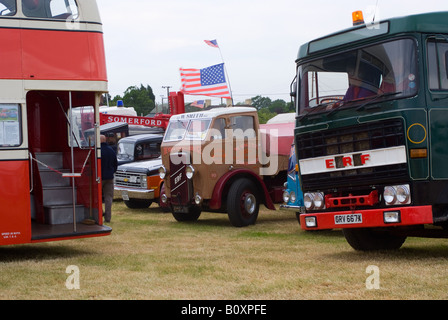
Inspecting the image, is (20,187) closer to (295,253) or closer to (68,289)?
(68,289)

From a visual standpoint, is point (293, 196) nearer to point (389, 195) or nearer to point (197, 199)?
point (197, 199)

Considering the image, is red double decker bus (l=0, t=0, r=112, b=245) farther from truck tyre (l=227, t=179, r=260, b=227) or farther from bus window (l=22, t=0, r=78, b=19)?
truck tyre (l=227, t=179, r=260, b=227)

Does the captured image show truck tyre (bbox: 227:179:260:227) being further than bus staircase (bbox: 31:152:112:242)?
Yes

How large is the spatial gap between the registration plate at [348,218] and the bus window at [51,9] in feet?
15.7

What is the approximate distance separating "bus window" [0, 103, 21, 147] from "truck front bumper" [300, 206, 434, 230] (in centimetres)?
410

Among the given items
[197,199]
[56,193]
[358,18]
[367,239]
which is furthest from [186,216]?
[358,18]

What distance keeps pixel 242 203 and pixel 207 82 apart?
8298 millimetres

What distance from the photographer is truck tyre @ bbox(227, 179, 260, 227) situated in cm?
1519

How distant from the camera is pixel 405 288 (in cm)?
754

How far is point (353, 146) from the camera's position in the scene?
9.28m

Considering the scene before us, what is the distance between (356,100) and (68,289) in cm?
412

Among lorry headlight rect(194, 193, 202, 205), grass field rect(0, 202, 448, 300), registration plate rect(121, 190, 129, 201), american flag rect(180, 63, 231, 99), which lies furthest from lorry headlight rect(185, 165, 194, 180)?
american flag rect(180, 63, 231, 99)

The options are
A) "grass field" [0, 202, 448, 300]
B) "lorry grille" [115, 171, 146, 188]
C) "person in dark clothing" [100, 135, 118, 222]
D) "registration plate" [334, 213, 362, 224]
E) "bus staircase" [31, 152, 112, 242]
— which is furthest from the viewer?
"lorry grille" [115, 171, 146, 188]

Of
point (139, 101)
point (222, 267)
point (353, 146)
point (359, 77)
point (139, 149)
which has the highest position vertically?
point (139, 101)
